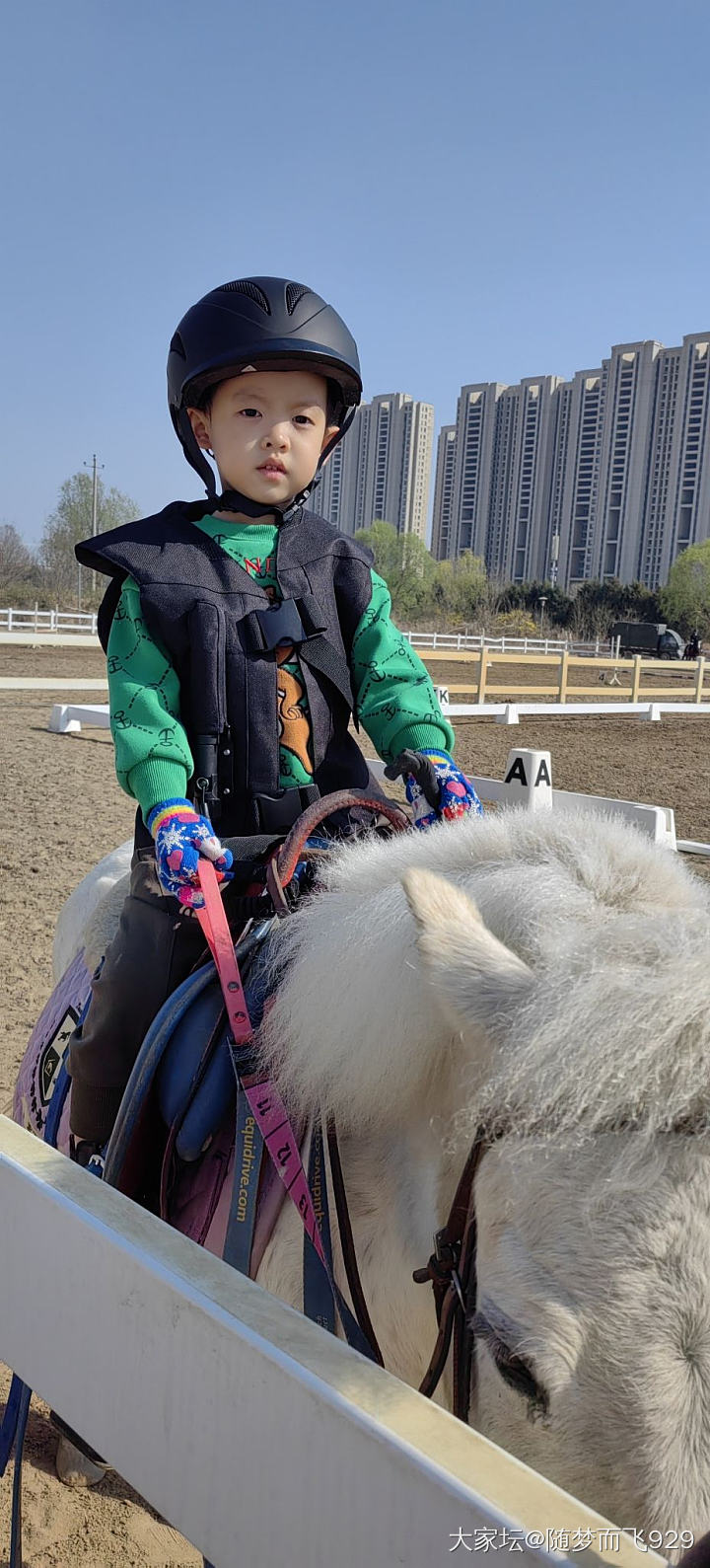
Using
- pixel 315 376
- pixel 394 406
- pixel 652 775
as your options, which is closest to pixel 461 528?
pixel 394 406

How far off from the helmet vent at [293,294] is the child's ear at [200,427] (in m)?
0.30

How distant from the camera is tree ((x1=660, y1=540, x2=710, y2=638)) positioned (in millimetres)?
57531

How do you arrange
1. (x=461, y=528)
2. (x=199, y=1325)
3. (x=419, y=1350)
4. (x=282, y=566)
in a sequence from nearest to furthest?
1. (x=199, y=1325)
2. (x=419, y=1350)
3. (x=282, y=566)
4. (x=461, y=528)

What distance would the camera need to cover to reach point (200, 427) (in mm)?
2252

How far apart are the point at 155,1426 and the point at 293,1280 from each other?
0.45 metres

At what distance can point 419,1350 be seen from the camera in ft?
4.07

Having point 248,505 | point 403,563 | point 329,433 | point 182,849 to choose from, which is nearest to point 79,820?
point 329,433

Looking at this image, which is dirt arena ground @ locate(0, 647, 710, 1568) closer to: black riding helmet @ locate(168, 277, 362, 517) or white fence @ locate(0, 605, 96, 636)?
black riding helmet @ locate(168, 277, 362, 517)

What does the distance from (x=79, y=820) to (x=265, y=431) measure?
21.2 ft

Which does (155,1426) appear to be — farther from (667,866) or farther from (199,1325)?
(667,866)

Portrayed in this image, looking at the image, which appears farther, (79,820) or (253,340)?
(79,820)

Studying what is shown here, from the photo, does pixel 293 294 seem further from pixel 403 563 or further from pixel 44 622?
pixel 403 563

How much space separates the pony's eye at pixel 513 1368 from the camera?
0.99m

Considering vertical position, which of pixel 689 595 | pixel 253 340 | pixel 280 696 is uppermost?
pixel 689 595
